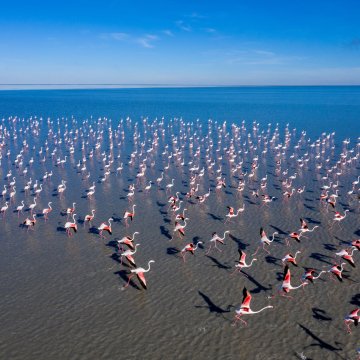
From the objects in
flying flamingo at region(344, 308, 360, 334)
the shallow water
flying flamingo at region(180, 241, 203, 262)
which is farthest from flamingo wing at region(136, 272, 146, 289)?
flying flamingo at region(344, 308, 360, 334)

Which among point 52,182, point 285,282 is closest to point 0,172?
point 52,182

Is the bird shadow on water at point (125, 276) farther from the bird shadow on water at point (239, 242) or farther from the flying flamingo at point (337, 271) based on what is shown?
the flying flamingo at point (337, 271)

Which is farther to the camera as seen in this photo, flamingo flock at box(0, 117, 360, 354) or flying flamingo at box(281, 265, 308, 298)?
flamingo flock at box(0, 117, 360, 354)

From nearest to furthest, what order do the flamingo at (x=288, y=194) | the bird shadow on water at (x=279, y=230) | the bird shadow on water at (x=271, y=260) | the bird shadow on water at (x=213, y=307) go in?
the bird shadow on water at (x=213, y=307) → the bird shadow on water at (x=271, y=260) → the bird shadow on water at (x=279, y=230) → the flamingo at (x=288, y=194)

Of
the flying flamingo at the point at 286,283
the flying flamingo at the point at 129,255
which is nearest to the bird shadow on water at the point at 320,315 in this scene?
the flying flamingo at the point at 286,283

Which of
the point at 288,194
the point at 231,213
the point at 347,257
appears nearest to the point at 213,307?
the point at 347,257

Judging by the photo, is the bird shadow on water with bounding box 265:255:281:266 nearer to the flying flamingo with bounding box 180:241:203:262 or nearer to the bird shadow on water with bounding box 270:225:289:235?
the bird shadow on water with bounding box 270:225:289:235

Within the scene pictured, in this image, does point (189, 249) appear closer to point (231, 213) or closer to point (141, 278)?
point (141, 278)

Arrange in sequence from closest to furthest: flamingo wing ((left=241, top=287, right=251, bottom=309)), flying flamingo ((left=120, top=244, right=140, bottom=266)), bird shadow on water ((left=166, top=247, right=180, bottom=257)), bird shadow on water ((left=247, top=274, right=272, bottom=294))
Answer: flamingo wing ((left=241, top=287, right=251, bottom=309))
bird shadow on water ((left=247, top=274, right=272, bottom=294))
flying flamingo ((left=120, top=244, right=140, bottom=266))
bird shadow on water ((left=166, top=247, right=180, bottom=257))

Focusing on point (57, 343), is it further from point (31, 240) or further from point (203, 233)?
point (203, 233)
